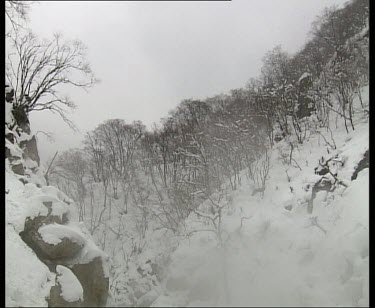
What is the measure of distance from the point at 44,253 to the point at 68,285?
3.90 ft

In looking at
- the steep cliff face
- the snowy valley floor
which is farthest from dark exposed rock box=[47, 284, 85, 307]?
the snowy valley floor

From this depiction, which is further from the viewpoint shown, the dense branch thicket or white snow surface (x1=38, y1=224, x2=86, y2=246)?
the dense branch thicket

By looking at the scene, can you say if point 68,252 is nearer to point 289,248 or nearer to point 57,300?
point 57,300

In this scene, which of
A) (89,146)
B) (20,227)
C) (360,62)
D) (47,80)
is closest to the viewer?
(20,227)

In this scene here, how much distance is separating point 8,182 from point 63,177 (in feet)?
39.6

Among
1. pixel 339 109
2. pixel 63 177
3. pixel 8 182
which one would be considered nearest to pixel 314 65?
pixel 339 109

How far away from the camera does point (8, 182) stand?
39.4 ft

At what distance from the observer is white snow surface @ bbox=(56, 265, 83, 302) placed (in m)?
9.95

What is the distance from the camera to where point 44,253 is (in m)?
10.7

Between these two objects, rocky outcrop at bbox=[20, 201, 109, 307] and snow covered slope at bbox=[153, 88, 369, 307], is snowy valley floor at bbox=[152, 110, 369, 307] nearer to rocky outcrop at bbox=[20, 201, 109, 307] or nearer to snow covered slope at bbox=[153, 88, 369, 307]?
snow covered slope at bbox=[153, 88, 369, 307]

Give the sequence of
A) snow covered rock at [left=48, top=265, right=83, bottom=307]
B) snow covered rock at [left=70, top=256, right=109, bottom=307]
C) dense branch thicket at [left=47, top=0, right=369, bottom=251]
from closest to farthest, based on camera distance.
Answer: snow covered rock at [left=48, top=265, right=83, bottom=307], snow covered rock at [left=70, top=256, right=109, bottom=307], dense branch thicket at [left=47, top=0, right=369, bottom=251]

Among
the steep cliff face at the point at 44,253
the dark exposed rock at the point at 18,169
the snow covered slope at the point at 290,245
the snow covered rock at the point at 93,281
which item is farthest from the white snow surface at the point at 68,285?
the dark exposed rock at the point at 18,169

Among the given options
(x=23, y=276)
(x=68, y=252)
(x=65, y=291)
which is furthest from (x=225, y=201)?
(x=23, y=276)

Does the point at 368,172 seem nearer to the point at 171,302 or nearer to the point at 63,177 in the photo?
the point at 171,302
